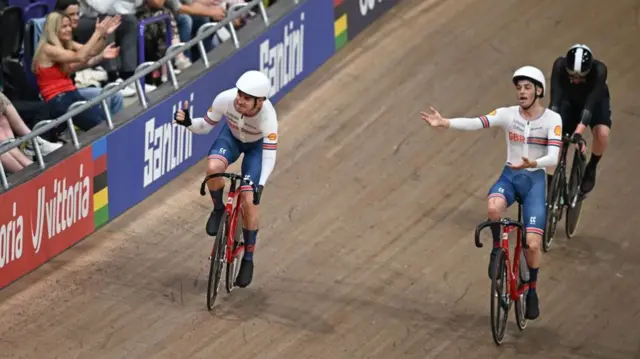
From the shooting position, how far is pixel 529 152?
33.3ft

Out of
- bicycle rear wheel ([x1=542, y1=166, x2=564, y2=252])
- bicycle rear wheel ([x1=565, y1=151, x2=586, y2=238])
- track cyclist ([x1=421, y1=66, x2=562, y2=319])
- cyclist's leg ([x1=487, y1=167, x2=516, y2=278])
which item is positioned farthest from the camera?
bicycle rear wheel ([x1=565, y1=151, x2=586, y2=238])

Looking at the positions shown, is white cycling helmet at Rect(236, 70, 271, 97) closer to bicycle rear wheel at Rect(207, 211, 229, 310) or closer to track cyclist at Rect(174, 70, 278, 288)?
track cyclist at Rect(174, 70, 278, 288)

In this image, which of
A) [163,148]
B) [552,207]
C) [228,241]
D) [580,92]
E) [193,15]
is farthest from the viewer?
[193,15]

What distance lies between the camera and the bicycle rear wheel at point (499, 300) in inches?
382

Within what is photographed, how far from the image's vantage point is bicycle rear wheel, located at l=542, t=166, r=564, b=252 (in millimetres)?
11344

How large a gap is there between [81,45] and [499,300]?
4280 millimetres

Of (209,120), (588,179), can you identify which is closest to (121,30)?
(209,120)

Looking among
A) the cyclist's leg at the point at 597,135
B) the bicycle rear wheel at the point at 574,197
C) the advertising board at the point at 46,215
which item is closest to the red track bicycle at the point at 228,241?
the advertising board at the point at 46,215

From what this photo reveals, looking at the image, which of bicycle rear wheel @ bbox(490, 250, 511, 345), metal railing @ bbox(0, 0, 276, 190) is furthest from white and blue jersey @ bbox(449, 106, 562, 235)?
metal railing @ bbox(0, 0, 276, 190)

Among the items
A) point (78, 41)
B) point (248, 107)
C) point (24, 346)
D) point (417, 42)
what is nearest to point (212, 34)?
point (78, 41)

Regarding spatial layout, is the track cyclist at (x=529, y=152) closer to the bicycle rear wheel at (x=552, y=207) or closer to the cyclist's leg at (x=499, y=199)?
the cyclist's leg at (x=499, y=199)

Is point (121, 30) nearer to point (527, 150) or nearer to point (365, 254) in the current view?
point (365, 254)

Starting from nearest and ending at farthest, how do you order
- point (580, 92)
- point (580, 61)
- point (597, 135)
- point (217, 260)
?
point (217, 260)
point (580, 61)
point (580, 92)
point (597, 135)

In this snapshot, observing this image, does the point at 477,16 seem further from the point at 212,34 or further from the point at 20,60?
the point at 20,60
